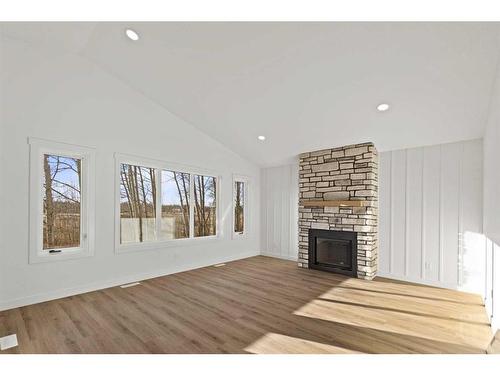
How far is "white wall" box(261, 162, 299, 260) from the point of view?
6352mm

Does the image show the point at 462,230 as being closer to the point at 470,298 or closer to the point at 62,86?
the point at 470,298

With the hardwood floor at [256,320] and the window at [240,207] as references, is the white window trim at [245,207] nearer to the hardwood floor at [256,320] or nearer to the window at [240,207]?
the window at [240,207]

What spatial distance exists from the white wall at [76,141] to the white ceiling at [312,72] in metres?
0.28

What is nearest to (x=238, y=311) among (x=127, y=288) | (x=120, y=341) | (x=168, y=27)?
(x=120, y=341)

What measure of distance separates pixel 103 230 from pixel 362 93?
420 cm

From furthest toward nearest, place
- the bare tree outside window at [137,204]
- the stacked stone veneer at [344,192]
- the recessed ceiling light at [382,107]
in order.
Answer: the stacked stone veneer at [344,192]
the bare tree outside window at [137,204]
the recessed ceiling light at [382,107]

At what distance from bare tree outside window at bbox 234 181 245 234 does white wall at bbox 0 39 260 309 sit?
123cm

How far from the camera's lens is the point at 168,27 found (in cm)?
306

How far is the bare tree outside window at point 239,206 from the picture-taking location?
21.5 feet

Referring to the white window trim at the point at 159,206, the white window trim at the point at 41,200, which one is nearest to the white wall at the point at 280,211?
the white window trim at the point at 159,206

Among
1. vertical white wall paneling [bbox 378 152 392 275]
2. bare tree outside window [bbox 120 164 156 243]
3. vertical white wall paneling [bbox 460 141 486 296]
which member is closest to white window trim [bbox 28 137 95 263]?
bare tree outside window [bbox 120 164 156 243]

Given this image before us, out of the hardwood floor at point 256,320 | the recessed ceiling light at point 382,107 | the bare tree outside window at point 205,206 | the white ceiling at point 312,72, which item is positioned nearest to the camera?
the hardwood floor at point 256,320

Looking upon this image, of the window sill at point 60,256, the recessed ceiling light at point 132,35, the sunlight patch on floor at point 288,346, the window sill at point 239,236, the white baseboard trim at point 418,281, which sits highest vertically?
the recessed ceiling light at point 132,35
